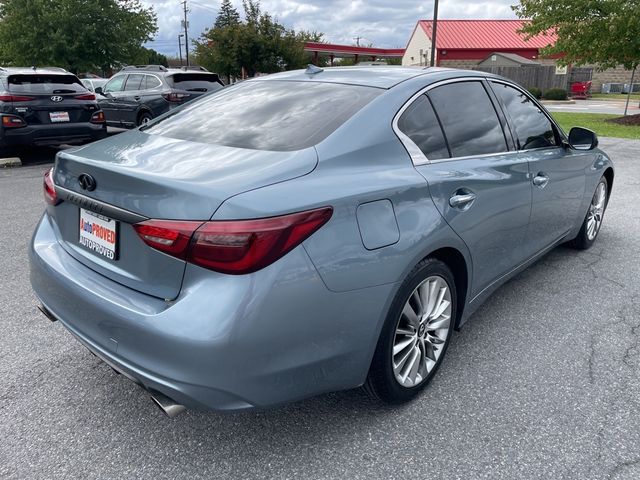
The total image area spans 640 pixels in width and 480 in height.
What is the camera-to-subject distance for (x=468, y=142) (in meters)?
2.96

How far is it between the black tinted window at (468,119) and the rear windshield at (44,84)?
8.64 m

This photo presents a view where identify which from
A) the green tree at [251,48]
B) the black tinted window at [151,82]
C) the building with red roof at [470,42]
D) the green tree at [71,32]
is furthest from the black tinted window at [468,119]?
the building with red roof at [470,42]

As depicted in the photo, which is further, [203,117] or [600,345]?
[600,345]

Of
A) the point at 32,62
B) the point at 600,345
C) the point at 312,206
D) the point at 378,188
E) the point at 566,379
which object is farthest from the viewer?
the point at 32,62

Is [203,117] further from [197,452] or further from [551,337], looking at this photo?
[551,337]

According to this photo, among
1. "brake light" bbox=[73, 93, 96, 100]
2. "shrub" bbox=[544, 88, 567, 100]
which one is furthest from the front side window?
"shrub" bbox=[544, 88, 567, 100]

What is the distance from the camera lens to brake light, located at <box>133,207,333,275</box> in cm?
183

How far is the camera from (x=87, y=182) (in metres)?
2.23

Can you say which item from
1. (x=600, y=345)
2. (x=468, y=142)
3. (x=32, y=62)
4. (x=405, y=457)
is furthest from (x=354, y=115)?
(x=32, y=62)

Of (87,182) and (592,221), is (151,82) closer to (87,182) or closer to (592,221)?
(592,221)

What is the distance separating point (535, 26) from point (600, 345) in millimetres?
18639

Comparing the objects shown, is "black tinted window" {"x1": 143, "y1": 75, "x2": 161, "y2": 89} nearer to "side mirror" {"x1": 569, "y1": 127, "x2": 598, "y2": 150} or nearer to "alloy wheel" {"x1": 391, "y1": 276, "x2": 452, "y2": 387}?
"side mirror" {"x1": 569, "y1": 127, "x2": 598, "y2": 150}

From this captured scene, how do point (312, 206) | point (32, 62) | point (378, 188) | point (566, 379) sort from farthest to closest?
point (32, 62)
point (566, 379)
point (378, 188)
point (312, 206)

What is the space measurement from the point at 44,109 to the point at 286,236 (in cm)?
903
